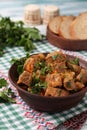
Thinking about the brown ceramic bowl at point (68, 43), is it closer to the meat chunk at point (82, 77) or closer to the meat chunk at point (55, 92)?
the meat chunk at point (82, 77)

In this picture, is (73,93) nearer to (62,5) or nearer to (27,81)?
(27,81)

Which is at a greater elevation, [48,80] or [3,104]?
[48,80]

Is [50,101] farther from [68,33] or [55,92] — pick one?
[68,33]

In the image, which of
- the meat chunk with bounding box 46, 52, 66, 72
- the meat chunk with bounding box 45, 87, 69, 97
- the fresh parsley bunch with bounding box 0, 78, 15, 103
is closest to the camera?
the meat chunk with bounding box 45, 87, 69, 97

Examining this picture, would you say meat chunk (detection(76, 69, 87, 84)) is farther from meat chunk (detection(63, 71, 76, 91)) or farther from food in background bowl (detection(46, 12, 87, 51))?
food in background bowl (detection(46, 12, 87, 51))

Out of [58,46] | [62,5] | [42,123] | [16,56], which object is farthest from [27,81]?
[62,5]

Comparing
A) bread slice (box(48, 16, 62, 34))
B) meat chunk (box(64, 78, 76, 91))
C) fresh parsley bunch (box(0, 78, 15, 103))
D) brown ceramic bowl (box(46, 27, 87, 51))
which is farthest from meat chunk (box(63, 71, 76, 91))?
bread slice (box(48, 16, 62, 34))
